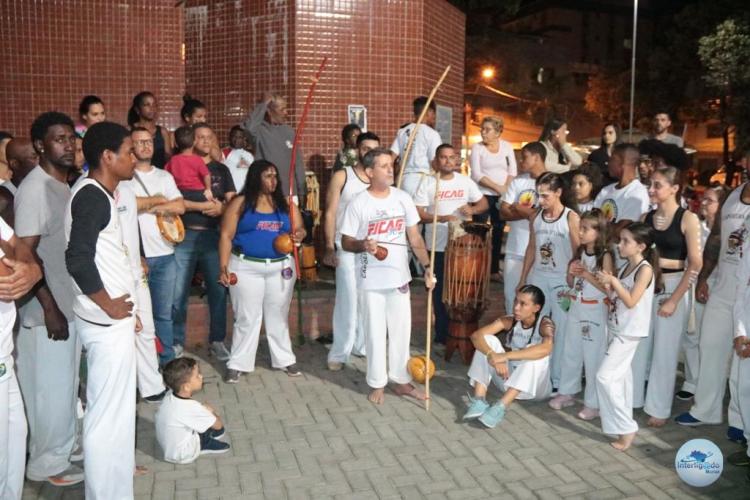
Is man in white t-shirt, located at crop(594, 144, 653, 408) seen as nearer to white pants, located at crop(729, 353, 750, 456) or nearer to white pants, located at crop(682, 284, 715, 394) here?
white pants, located at crop(682, 284, 715, 394)

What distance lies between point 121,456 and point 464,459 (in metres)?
2.28

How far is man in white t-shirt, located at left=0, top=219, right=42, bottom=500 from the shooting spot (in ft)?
10.7

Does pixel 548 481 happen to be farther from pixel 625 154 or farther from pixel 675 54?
pixel 675 54

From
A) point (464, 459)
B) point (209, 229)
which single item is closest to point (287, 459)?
point (464, 459)

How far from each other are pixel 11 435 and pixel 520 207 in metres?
4.59

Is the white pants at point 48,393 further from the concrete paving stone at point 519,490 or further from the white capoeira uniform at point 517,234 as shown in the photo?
the white capoeira uniform at point 517,234

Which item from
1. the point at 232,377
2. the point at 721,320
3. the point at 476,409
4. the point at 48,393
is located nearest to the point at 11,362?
the point at 48,393

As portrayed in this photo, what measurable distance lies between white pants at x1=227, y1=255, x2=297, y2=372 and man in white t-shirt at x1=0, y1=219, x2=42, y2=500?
103 inches

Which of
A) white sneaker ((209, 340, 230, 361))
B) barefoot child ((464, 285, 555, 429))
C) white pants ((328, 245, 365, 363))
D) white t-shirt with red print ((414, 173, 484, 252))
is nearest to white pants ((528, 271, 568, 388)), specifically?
barefoot child ((464, 285, 555, 429))

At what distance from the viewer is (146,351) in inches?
221

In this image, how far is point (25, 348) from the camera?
4.27 metres

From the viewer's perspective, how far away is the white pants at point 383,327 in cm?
583

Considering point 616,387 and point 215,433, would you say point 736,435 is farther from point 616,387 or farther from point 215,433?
point 215,433

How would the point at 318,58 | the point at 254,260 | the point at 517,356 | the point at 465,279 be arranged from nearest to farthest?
the point at 517,356 < the point at 254,260 < the point at 465,279 < the point at 318,58
